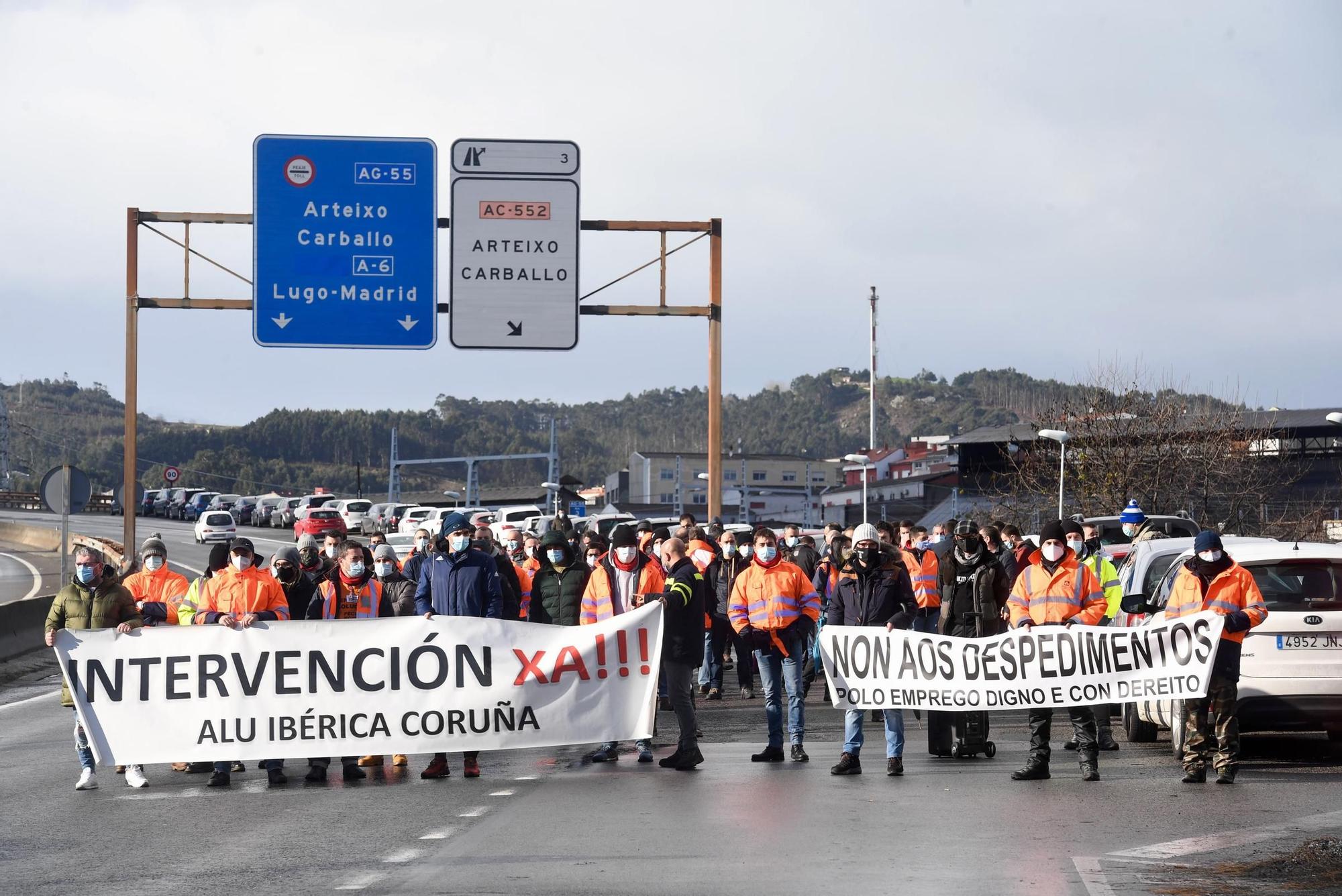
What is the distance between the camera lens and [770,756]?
517 inches

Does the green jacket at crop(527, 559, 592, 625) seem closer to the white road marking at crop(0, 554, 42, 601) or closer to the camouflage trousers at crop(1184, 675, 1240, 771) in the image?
the camouflage trousers at crop(1184, 675, 1240, 771)

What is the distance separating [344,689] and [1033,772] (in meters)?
5.25

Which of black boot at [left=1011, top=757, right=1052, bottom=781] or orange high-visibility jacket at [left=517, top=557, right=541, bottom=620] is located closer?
Result: black boot at [left=1011, top=757, right=1052, bottom=781]

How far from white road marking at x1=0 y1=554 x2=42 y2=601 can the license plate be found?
24686 millimetres

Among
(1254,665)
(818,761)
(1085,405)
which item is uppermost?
(1085,405)

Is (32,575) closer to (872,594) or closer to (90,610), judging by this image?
(90,610)

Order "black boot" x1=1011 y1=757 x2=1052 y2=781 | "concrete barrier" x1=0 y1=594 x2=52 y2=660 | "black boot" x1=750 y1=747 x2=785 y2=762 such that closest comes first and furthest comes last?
1. "black boot" x1=1011 y1=757 x2=1052 y2=781
2. "black boot" x1=750 y1=747 x2=785 y2=762
3. "concrete barrier" x1=0 y1=594 x2=52 y2=660

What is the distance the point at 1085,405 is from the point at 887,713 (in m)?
48.8

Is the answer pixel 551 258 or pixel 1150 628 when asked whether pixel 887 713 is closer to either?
pixel 1150 628

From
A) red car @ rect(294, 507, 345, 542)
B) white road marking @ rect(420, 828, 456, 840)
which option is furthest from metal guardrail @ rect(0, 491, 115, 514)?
white road marking @ rect(420, 828, 456, 840)

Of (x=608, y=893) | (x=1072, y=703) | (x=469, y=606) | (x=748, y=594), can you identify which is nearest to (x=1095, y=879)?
(x=608, y=893)

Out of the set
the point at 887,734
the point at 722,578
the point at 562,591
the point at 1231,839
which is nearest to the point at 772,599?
the point at 887,734

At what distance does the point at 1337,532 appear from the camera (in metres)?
49.1

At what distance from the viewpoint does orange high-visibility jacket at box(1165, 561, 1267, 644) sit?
474 inches
